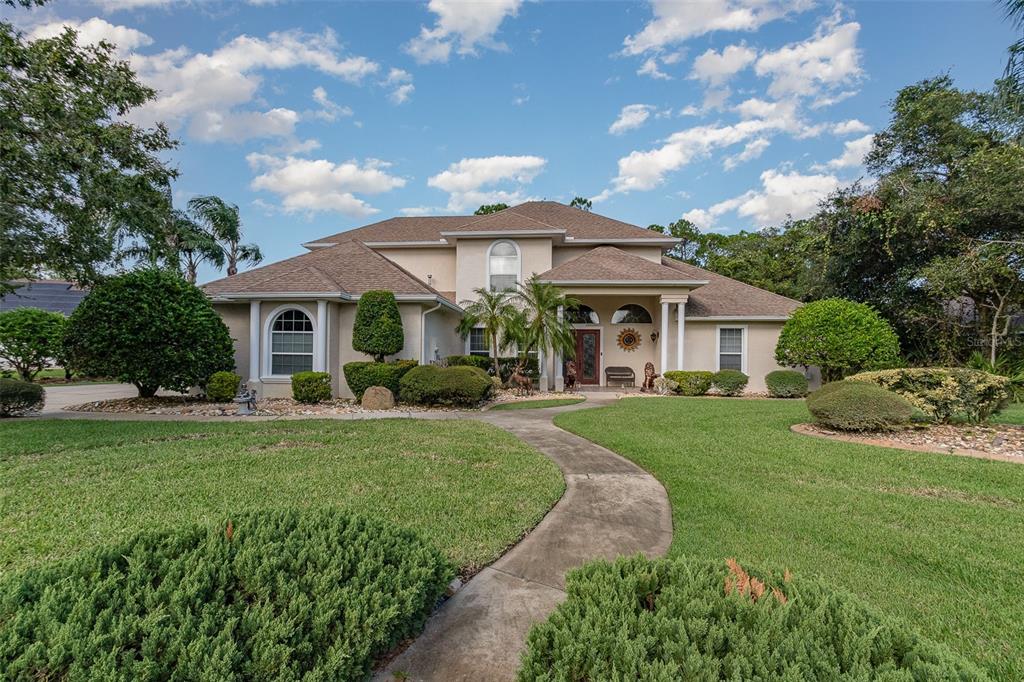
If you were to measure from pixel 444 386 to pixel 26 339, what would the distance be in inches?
721

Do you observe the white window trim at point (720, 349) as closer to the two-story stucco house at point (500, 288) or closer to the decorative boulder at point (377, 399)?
the two-story stucco house at point (500, 288)

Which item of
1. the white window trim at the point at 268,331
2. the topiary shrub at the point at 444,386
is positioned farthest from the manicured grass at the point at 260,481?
the white window trim at the point at 268,331

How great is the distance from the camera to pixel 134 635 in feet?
5.51

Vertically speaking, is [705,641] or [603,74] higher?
[603,74]

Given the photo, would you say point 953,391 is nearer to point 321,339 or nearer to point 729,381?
point 729,381

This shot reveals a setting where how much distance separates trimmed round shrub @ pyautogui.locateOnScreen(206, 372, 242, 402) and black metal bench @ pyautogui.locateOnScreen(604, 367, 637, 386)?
12796mm

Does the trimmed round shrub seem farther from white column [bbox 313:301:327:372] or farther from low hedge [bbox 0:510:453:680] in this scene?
low hedge [bbox 0:510:453:680]

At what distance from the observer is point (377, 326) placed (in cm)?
1246

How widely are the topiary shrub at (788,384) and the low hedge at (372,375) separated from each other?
12.3 meters

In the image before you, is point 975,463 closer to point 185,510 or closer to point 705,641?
point 705,641

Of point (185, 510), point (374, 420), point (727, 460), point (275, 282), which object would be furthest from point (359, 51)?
point (727, 460)

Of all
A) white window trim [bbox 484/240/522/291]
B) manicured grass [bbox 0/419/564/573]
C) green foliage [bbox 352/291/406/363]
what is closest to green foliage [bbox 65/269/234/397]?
manicured grass [bbox 0/419/564/573]

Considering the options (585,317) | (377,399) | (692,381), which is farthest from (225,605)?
(585,317)

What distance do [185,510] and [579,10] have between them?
537 inches
